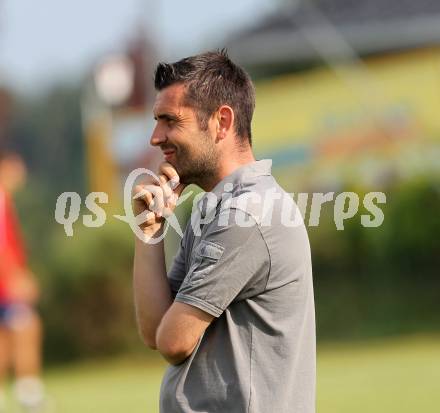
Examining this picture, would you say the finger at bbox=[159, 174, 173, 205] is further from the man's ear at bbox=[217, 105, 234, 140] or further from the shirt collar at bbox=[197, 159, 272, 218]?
the man's ear at bbox=[217, 105, 234, 140]

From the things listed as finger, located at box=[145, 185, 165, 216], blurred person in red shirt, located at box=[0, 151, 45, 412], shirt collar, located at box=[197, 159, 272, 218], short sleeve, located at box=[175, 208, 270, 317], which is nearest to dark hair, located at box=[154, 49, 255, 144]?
shirt collar, located at box=[197, 159, 272, 218]

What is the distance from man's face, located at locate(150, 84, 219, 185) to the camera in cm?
347

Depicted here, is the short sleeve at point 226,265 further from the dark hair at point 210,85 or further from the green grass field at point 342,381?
the green grass field at point 342,381

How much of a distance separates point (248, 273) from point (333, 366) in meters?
9.15

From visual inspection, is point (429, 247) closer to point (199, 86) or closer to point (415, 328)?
point (415, 328)

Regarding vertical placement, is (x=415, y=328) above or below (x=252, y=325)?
below

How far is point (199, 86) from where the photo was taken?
349cm

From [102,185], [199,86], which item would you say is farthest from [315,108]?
[199,86]

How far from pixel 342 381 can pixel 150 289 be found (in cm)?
763

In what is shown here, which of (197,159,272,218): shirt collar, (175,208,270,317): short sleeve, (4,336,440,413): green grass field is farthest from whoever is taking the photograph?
(4,336,440,413): green grass field

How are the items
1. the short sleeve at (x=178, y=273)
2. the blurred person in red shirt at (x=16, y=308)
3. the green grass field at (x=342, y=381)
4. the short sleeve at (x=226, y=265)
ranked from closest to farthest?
the short sleeve at (x=226, y=265), the short sleeve at (x=178, y=273), the green grass field at (x=342, y=381), the blurred person in red shirt at (x=16, y=308)

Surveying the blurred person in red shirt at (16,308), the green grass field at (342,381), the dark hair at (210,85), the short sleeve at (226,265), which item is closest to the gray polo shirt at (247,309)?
the short sleeve at (226,265)

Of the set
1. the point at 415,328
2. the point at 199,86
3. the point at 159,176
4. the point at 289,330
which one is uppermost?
the point at 199,86

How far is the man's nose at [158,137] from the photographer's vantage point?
11.5ft
